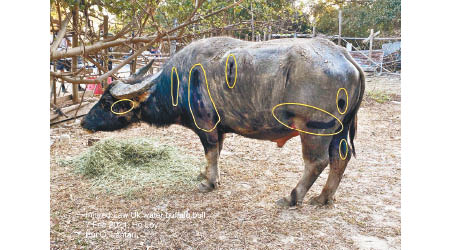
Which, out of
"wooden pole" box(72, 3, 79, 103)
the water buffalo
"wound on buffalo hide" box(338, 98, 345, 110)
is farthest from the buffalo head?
"wound on buffalo hide" box(338, 98, 345, 110)

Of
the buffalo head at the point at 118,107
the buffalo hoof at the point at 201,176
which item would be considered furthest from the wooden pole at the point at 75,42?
the buffalo hoof at the point at 201,176

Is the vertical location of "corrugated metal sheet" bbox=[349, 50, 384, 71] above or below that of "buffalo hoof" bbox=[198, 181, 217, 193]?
above

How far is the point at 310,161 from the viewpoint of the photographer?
123 inches

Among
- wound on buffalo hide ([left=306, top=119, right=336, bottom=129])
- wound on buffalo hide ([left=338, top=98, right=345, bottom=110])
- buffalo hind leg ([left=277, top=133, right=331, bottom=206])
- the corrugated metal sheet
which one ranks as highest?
the corrugated metal sheet

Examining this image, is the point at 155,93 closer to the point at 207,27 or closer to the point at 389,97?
the point at 207,27

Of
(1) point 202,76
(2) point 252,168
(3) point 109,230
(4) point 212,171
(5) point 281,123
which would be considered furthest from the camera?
(2) point 252,168

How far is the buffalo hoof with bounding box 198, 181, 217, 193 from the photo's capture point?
3693 mm

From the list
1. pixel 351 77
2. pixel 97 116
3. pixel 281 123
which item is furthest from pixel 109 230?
pixel 351 77

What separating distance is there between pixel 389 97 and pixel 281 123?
1481 millimetres

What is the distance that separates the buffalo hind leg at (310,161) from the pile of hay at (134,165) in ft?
4.05

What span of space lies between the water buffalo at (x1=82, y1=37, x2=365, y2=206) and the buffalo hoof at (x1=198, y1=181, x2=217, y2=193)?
0.01 meters

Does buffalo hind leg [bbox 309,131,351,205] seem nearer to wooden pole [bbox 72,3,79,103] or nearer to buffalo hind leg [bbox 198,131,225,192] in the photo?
buffalo hind leg [bbox 198,131,225,192]

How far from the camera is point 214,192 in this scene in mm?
3668

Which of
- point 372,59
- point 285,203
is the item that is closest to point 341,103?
point 285,203
